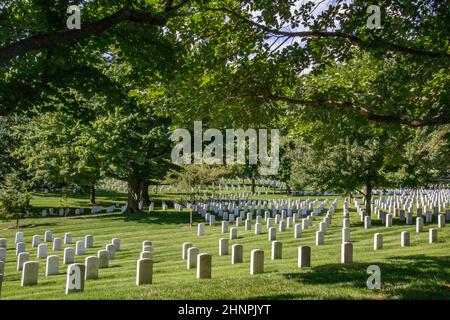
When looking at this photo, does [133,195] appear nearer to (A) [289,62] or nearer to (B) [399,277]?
(A) [289,62]

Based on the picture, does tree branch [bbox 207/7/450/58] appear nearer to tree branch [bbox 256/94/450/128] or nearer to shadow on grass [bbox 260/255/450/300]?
tree branch [bbox 256/94/450/128]

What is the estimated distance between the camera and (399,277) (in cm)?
898

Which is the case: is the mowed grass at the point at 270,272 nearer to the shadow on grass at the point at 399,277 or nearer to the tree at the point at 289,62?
the shadow on grass at the point at 399,277

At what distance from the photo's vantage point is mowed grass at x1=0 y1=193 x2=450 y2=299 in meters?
7.88

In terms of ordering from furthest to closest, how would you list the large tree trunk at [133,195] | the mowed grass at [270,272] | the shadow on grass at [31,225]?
1. the large tree trunk at [133,195]
2. the shadow on grass at [31,225]
3. the mowed grass at [270,272]

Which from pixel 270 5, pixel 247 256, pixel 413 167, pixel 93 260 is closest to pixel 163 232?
pixel 247 256

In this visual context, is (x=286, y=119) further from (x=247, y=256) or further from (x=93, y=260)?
(x=93, y=260)

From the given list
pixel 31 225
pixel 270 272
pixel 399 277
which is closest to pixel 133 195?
pixel 31 225

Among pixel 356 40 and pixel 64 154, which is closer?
pixel 356 40

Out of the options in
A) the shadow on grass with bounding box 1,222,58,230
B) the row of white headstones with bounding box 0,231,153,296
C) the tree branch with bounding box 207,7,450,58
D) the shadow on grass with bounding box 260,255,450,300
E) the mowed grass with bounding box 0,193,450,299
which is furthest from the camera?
the shadow on grass with bounding box 1,222,58,230

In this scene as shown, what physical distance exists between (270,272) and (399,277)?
9.65 ft

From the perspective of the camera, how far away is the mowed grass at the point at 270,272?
788cm

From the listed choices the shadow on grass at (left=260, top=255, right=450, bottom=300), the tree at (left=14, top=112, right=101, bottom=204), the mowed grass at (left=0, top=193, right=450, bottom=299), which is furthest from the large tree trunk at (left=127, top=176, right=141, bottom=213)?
the shadow on grass at (left=260, top=255, right=450, bottom=300)

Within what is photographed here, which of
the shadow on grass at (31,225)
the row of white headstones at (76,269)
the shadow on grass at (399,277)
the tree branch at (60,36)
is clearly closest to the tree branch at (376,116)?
the shadow on grass at (399,277)
